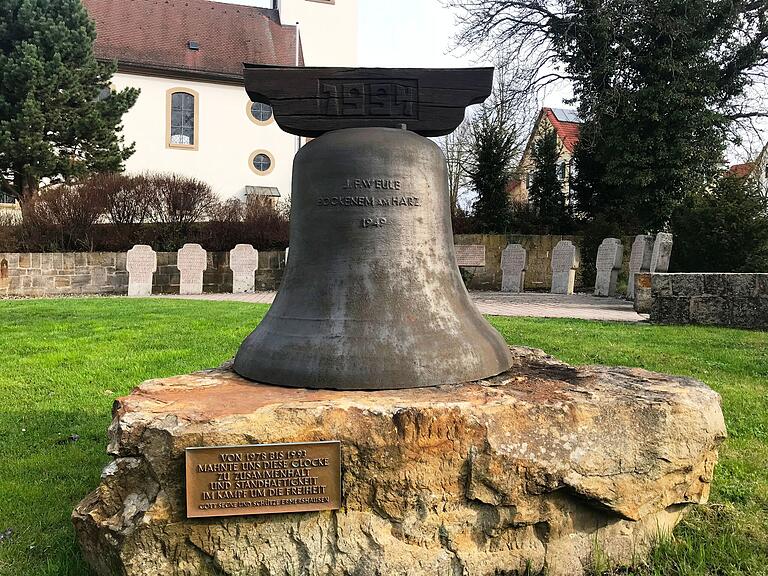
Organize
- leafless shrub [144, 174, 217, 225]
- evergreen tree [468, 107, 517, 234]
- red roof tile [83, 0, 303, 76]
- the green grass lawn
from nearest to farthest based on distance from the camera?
the green grass lawn, leafless shrub [144, 174, 217, 225], evergreen tree [468, 107, 517, 234], red roof tile [83, 0, 303, 76]

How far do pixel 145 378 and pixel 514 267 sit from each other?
13886mm

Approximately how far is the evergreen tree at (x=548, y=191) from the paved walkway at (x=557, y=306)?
4948 mm

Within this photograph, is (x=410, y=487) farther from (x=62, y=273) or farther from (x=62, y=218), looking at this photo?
(x=62, y=218)

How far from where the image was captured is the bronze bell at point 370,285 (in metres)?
2.47

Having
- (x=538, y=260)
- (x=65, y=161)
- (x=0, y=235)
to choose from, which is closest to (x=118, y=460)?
(x=0, y=235)

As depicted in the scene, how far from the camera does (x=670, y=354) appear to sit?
6.03 meters

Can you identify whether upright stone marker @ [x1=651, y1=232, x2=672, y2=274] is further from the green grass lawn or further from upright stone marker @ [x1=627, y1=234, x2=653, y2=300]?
the green grass lawn

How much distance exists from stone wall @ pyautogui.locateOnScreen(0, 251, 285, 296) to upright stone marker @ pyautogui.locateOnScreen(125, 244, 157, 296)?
0.51 meters

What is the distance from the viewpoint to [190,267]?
1523 cm

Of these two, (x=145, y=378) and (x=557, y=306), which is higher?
(x=557, y=306)

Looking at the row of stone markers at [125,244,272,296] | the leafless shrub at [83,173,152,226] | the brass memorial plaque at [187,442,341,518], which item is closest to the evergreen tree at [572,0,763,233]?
the row of stone markers at [125,244,272,296]

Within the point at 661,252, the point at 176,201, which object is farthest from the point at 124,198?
the point at 661,252

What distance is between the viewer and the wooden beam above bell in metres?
2.81

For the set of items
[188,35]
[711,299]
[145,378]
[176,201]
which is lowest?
[145,378]
